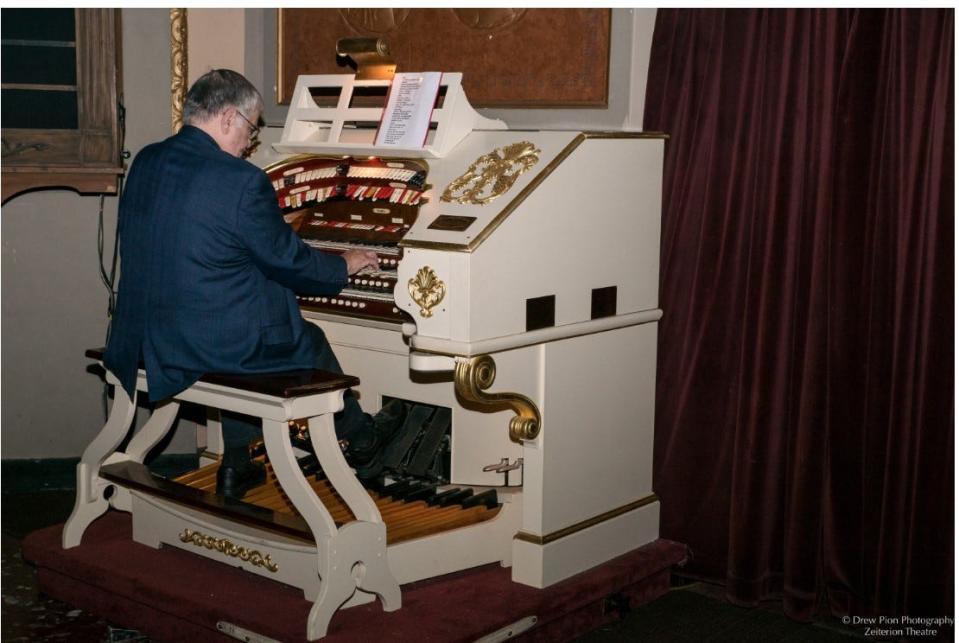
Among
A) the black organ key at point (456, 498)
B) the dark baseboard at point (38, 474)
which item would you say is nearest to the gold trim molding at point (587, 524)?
the black organ key at point (456, 498)

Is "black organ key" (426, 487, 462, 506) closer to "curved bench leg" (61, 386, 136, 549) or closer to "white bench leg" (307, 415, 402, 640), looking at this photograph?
"white bench leg" (307, 415, 402, 640)

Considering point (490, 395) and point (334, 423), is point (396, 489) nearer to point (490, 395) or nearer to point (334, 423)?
point (334, 423)

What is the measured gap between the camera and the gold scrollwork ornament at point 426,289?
2766 mm

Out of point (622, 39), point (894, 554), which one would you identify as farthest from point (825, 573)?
point (622, 39)

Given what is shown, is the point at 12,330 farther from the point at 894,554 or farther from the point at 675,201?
the point at 894,554

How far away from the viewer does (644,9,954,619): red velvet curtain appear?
2902mm

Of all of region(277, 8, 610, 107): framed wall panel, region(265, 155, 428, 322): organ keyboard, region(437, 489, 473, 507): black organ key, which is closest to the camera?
region(265, 155, 428, 322): organ keyboard

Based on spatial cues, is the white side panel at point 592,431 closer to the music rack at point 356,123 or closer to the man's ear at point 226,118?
the music rack at point 356,123

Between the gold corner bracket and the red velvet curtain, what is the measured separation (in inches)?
22.9

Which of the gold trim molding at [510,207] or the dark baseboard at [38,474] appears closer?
the gold trim molding at [510,207]

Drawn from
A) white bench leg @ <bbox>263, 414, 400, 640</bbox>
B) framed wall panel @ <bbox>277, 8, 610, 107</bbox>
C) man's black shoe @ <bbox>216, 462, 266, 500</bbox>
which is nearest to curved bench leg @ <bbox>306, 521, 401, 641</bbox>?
white bench leg @ <bbox>263, 414, 400, 640</bbox>

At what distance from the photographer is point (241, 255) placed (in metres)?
2.87

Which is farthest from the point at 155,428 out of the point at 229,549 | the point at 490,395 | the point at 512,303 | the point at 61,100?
the point at 61,100

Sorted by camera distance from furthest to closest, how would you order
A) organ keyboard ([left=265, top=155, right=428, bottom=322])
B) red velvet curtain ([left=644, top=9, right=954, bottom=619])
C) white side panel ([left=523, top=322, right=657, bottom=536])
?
organ keyboard ([left=265, top=155, right=428, bottom=322]) < white side panel ([left=523, top=322, right=657, bottom=536]) < red velvet curtain ([left=644, top=9, right=954, bottom=619])
